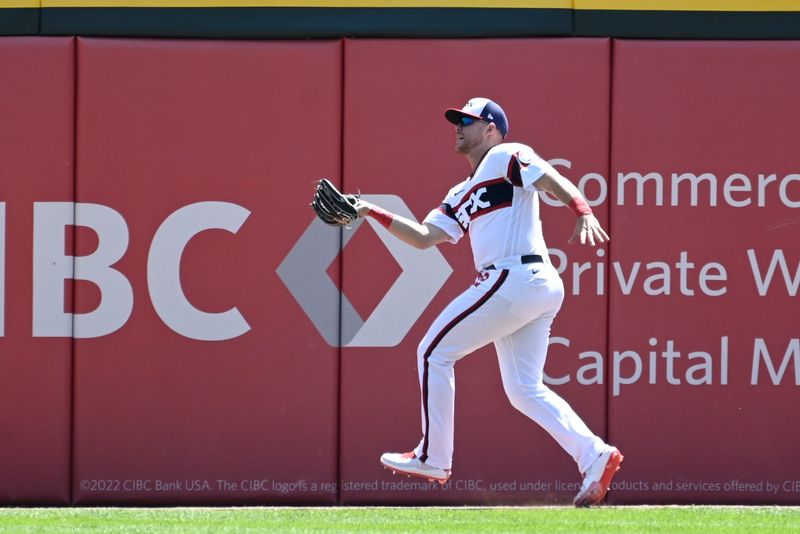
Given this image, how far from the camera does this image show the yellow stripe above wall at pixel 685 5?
7.28 m

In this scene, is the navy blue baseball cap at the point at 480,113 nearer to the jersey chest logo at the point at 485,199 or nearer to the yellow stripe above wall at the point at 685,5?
the jersey chest logo at the point at 485,199

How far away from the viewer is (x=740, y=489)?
739cm

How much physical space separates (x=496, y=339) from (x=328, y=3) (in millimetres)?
2273

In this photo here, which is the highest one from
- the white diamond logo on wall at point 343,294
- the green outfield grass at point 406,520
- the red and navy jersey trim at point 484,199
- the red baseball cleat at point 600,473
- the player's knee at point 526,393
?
the red and navy jersey trim at point 484,199

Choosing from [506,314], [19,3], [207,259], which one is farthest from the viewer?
[207,259]

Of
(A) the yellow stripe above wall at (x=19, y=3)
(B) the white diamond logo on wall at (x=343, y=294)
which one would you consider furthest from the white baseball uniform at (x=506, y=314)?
(A) the yellow stripe above wall at (x=19, y=3)

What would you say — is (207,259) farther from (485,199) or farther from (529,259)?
(529,259)

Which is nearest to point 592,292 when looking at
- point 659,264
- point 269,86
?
point 659,264

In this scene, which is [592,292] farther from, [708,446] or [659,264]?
[708,446]

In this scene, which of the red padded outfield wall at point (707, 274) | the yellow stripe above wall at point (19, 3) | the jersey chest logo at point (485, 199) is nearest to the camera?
the jersey chest logo at point (485, 199)

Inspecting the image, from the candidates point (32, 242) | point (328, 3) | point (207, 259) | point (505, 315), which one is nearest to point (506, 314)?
point (505, 315)

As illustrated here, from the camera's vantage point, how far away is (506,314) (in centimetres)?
582

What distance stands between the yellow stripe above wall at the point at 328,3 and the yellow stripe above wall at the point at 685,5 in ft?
0.50

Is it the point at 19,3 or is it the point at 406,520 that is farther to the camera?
the point at 19,3
